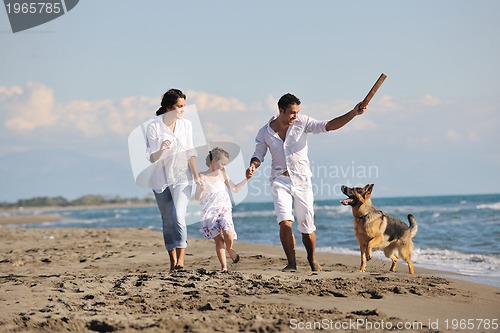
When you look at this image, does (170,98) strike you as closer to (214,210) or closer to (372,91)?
(214,210)

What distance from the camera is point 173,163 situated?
784 centimetres

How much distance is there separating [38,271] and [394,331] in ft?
19.7

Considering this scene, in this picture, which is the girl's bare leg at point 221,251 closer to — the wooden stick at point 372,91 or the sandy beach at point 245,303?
the sandy beach at point 245,303

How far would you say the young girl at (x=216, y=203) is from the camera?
8.05 meters

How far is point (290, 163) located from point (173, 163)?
4.72 ft

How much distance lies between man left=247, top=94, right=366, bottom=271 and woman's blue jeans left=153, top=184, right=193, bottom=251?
92cm

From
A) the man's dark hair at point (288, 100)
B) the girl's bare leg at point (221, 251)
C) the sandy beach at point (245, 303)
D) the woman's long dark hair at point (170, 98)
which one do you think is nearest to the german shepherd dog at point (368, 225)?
the sandy beach at point (245, 303)

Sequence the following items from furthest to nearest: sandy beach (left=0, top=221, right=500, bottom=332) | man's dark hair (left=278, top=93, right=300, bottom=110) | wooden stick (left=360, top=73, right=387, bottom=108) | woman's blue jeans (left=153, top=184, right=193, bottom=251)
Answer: woman's blue jeans (left=153, top=184, right=193, bottom=251) < man's dark hair (left=278, top=93, right=300, bottom=110) < wooden stick (left=360, top=73, right=387, bottom=108) < sandy beach (left=0, top=221, right=500, bottom=332)

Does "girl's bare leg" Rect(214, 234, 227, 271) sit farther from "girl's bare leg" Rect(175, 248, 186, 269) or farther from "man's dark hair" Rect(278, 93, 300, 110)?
"man's dark hair" Rect(278, 93, 300, 110)

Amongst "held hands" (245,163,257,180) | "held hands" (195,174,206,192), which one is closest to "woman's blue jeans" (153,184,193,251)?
"held hands" (195,174,206,192)

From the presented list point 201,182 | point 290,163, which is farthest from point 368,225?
point 201,182

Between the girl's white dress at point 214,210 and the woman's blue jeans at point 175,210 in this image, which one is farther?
the girl's white dress at point 214,210

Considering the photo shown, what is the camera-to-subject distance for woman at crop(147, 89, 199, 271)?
7.79 meters

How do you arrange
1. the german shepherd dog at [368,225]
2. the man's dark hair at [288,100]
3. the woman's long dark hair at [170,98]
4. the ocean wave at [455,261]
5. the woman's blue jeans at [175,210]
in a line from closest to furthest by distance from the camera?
the man's dark hair at [288,100]
the woman's long dark hair at [170,98]
the woman's blue jeans at [175,210]
the german shepherd dog at [368,225]
the ocean wave at [455,261]
